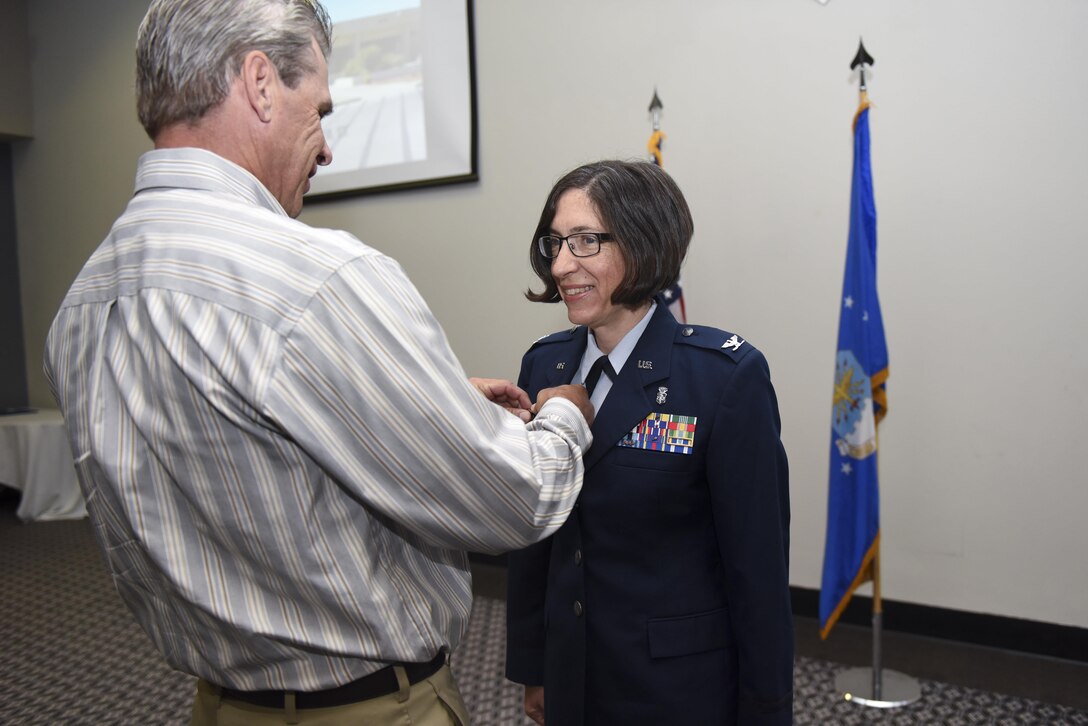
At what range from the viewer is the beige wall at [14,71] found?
5.74m

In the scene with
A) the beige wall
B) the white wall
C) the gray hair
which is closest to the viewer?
the gray hair

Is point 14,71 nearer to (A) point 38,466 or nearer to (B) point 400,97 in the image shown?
(A) point 38,466

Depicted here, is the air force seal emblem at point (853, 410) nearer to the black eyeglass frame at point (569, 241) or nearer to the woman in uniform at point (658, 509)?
the woman in uniform at point (658, 509)

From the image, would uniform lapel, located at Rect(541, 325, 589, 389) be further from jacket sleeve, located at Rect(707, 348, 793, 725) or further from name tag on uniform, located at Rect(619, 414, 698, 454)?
jacket sleeve, located at Rect(707, 348, 793, 725)

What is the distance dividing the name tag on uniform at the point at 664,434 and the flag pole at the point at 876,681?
1.69 meters

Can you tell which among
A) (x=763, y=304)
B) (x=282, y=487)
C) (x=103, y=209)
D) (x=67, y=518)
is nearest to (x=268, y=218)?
(x=282, y=487)

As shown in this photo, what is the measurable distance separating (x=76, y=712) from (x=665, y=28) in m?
3.42

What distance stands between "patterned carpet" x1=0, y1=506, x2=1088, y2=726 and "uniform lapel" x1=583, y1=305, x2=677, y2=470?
155 centimetres

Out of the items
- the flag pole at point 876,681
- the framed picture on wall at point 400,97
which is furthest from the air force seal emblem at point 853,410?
the framed picture on wall at point 400,97

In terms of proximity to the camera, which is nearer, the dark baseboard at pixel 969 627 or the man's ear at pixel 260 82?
the man's ear at pixel 260 82

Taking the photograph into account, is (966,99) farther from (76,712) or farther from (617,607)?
(76,712)

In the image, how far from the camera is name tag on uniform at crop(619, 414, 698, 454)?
129 centimetres

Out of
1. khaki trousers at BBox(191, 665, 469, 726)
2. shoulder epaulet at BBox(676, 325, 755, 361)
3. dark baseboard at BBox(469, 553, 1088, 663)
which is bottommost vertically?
dark baseboard at BBox(469, 553, 1088, 663)

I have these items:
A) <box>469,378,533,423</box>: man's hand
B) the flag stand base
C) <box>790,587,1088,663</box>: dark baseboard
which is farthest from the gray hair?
<box>790,587,1088,663</box>: dark baseboard
